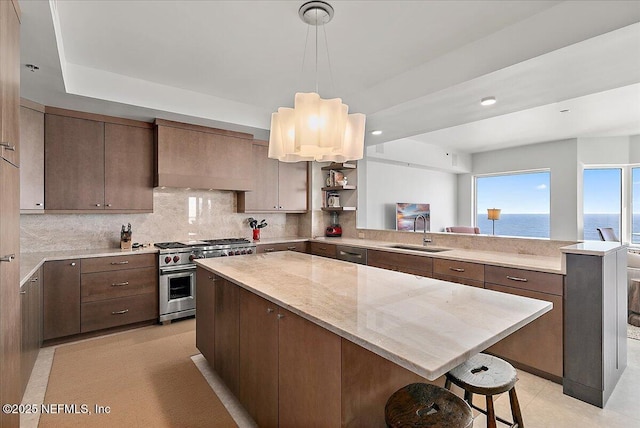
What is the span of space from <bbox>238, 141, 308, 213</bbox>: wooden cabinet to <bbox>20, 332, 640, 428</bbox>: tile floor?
100 inches

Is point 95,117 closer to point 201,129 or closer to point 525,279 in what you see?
point 201,129

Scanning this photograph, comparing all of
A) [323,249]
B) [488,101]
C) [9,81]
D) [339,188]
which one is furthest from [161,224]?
[488,101]

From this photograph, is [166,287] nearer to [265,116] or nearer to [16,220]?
[16,220]

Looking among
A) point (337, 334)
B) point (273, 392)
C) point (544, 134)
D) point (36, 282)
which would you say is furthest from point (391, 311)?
point (544, 134)

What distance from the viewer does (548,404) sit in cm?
220

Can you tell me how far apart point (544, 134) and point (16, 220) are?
24.1 ft

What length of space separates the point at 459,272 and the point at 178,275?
3.09 m

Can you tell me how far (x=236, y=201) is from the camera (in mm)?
4812

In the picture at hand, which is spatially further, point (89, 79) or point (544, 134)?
point (544, 134)

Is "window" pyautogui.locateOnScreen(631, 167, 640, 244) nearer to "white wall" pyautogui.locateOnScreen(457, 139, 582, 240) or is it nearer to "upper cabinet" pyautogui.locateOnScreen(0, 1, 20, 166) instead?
"white wall" pyautogui.locateOnScreen(457, 139, 582, 240)

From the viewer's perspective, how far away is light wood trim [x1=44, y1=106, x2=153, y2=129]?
324cm

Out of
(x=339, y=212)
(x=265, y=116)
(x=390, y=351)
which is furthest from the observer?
(x=339, y=212)

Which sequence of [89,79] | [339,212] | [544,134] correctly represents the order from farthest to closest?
[544,134]
[339,212]
[89,79]

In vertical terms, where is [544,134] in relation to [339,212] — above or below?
above
